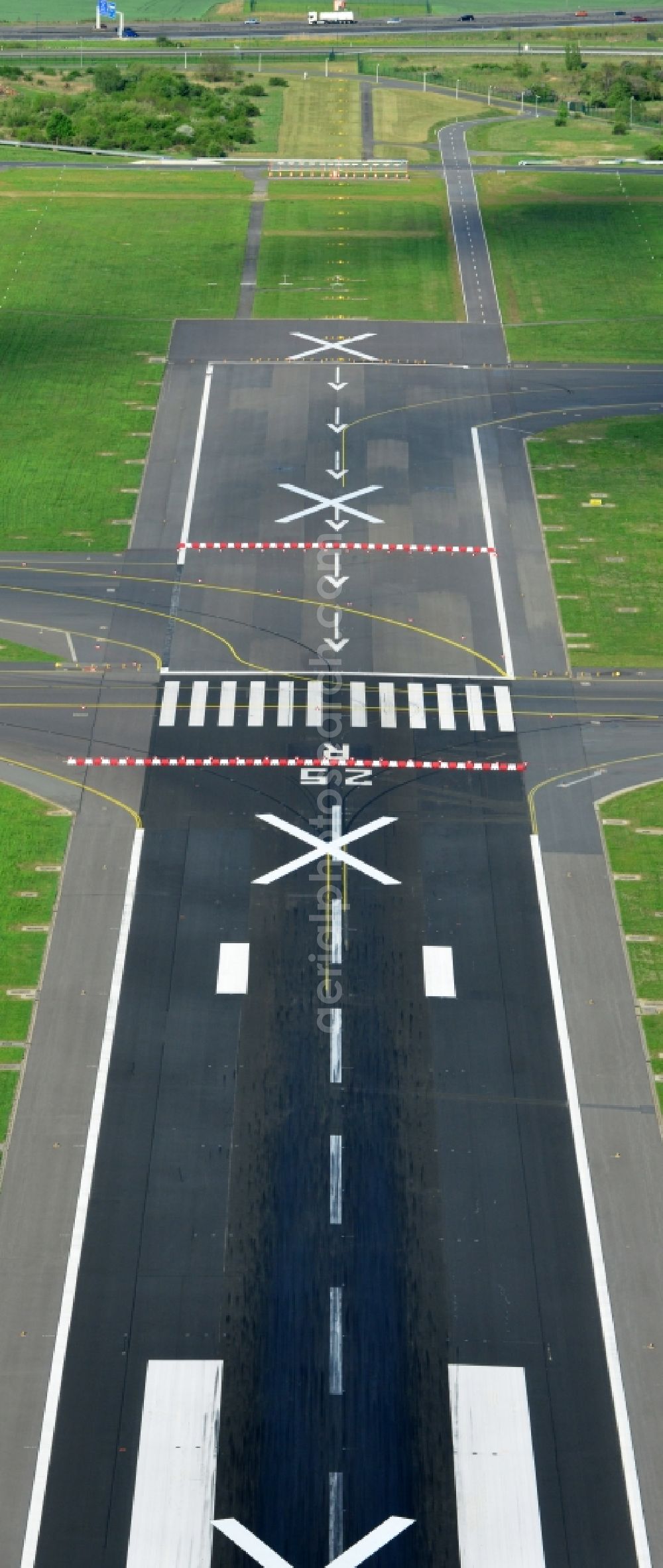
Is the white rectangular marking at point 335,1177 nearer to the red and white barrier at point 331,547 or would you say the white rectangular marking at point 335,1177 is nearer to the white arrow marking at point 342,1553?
the white arrow marking at point 342,1553

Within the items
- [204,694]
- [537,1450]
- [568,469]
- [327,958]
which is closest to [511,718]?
[204,694]

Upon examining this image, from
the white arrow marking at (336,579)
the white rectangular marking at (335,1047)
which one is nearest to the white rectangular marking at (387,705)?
the white arrow marking at (336,579)

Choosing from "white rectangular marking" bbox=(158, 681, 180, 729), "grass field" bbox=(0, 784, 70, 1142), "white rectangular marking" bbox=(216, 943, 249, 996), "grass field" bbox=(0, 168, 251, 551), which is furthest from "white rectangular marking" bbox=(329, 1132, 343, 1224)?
"grass field" bbox=(0, 168, 251, 551)

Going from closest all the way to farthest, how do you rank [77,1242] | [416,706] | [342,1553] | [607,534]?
[342,1553] → [77,1242] → [416,706] → [607,534]

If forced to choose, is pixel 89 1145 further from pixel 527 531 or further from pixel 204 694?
pixel 527 531

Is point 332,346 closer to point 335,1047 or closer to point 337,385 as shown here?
point 337,385

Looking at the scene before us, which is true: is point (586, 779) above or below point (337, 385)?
below

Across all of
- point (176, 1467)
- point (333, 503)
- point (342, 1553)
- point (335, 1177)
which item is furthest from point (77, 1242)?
point (333, 503)
